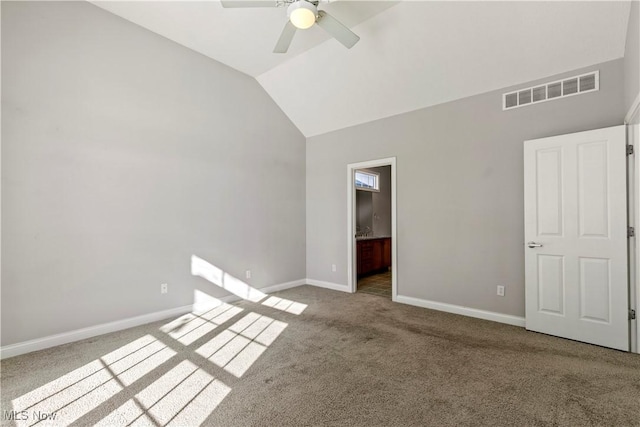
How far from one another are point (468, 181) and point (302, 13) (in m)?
2.78

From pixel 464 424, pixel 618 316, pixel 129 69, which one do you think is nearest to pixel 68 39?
pixel 129 69

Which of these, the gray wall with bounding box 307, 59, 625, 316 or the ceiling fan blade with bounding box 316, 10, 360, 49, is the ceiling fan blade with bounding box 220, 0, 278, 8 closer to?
the ceiling fan blade with bounding box 316, 10, 360, 49

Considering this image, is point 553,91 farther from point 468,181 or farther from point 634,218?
point 634,218

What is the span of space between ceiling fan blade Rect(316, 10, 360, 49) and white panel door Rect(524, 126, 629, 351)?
2.25 meters

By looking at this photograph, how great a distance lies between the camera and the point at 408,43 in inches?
135

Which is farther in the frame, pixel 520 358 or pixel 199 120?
pixel 199 120

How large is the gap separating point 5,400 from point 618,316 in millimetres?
5036

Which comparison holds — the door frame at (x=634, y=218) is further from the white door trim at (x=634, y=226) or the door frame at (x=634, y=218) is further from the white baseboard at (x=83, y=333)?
the white baseboard at (x=83, y=333)

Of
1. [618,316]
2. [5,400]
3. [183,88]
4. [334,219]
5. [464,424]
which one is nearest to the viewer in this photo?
[464,424]

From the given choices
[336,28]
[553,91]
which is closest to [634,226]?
[553,91]

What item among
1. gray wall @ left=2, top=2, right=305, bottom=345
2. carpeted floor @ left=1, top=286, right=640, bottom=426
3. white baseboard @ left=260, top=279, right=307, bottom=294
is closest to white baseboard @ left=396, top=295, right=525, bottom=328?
carpeted floor @ left=1, top=286, right=640, bottom=426

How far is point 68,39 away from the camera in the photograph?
2918 mm

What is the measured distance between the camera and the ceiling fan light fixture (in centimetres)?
237

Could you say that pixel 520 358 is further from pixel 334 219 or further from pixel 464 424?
pixel 334 219
